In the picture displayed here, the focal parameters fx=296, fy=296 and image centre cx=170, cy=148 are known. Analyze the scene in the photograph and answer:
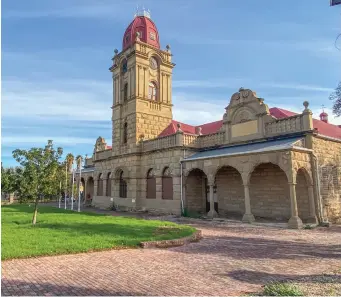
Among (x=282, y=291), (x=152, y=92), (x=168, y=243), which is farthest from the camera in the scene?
(x=152, y=92)

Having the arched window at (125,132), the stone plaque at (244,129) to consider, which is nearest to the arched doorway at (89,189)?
the arched window at (125,132)

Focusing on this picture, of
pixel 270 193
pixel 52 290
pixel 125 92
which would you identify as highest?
pixel 125 92

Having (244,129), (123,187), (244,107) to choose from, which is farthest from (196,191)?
(123,187)

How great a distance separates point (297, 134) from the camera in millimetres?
17156

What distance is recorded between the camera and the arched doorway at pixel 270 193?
18031 mm

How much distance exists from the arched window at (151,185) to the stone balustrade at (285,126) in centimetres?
1047

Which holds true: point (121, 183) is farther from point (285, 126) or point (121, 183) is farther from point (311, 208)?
point (311, 208)

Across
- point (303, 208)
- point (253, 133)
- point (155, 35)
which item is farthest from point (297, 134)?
point (155, 35)

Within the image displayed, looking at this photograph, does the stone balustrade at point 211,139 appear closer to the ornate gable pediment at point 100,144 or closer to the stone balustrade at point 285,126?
the stone balustrade at point 285,126

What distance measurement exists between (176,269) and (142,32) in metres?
26.5

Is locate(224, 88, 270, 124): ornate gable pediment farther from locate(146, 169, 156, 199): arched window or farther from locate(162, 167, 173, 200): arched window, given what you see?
locate(146, 169, 156, 199): arched window

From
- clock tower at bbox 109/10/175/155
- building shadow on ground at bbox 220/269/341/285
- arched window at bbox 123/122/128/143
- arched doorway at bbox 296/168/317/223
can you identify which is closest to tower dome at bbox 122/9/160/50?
clock tower at bbox 109/10/175/155

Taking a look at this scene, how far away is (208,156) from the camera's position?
65.6ft

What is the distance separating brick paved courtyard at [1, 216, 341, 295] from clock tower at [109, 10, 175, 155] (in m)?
17.5
